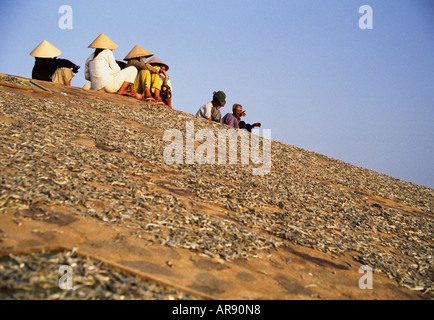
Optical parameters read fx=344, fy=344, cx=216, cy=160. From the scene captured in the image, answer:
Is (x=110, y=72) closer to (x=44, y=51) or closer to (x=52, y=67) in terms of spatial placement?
(x=52, y=67)

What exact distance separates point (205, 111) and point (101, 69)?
3.94m

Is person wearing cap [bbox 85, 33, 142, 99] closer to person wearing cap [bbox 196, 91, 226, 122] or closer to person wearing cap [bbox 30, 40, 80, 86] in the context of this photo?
person wearing cap [bbox 30, 40, 80, 86]

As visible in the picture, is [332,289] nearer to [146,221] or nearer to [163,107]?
[146,221]

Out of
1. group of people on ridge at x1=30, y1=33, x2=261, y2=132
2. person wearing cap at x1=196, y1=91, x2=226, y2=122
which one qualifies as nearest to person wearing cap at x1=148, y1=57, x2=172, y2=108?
group of people on ridge at x1=30, y1=33, x2=261, y2=132

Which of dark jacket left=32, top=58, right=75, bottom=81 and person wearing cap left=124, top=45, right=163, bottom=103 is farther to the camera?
dark jacket left=32, top=58, right=75, bottom=81

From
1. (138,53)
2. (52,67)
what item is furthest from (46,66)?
(138,53)

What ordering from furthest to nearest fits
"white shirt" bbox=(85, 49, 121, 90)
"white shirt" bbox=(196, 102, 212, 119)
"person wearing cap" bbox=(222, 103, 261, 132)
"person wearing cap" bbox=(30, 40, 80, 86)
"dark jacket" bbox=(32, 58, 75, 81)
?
"person wearing cap" bbox=(222, 103, 261, 132) → "white shirt" bbox=(196, 102, 212, 119) → "dark jacket" bbox=(32, 58, 75, 81) → "person wearing cap" bbox=(30, 40, 80, 86) → "white shirt" bbox=(85, 49, 121, 90)

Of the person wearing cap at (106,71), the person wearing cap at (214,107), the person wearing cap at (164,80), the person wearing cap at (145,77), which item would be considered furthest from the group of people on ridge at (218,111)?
the person wearing cap at (106,71)

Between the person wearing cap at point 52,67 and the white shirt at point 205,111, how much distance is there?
491 cm

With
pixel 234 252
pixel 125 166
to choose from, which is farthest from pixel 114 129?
pixel 234 252

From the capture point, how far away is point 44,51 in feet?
40.5

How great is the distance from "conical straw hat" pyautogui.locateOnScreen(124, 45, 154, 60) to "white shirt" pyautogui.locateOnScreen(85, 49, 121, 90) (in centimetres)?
77

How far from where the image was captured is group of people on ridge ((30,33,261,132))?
1214 cm
